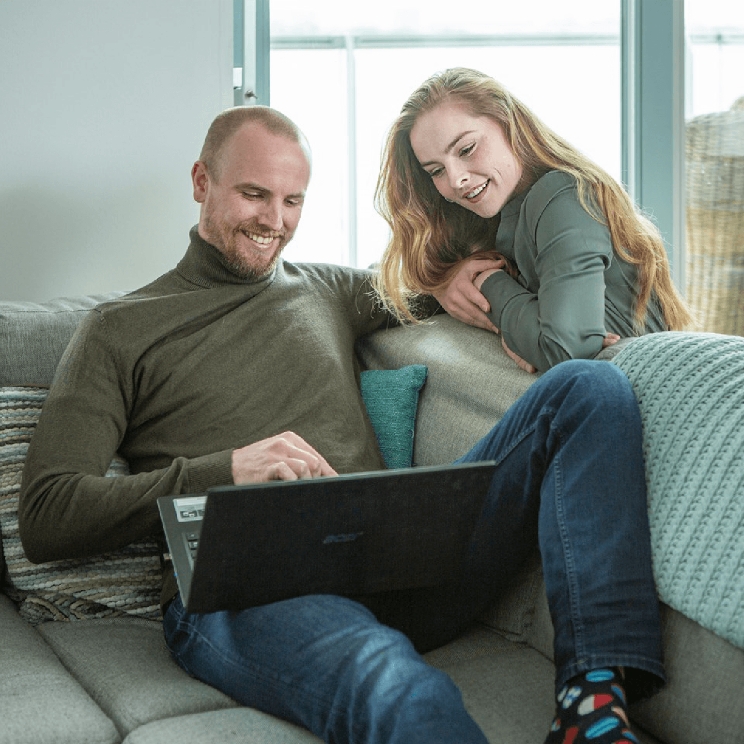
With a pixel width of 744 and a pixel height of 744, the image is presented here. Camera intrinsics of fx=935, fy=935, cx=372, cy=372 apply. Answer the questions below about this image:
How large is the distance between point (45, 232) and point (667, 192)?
5.60 ft

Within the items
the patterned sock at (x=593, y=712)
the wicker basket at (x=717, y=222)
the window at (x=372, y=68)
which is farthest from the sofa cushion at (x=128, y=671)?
the wicker basket at (x=717, y=222)

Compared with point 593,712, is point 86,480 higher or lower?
higher

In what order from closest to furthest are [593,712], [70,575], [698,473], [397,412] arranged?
[593,712]
[698,473]
[70,575]
[397,412]

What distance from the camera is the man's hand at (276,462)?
128cm

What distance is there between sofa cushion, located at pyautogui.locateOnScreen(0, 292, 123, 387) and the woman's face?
73 cm

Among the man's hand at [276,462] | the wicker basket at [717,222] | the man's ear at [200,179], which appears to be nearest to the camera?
the man's hand at [276,462]

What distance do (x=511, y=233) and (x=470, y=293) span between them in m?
0.13

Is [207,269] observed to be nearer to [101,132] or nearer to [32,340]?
[32,340]

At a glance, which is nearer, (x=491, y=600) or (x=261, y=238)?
(x=491, y=600)

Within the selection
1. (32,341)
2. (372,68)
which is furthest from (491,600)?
(372,68)

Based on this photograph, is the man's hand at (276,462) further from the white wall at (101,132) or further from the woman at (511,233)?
the white wall at (101,132)

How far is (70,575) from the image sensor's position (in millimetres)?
1460

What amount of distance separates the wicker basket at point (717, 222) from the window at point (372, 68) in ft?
1.25

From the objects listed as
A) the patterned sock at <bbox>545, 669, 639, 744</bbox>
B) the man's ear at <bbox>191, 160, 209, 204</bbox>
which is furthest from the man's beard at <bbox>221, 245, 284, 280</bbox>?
the patterned sock at <bbox>545, 669, 639, 744</bbox>
